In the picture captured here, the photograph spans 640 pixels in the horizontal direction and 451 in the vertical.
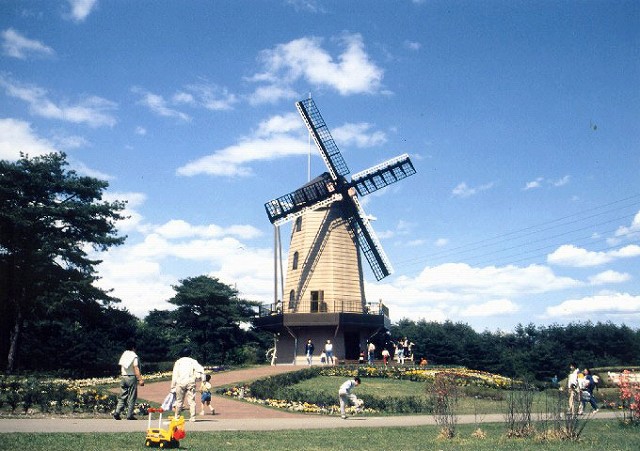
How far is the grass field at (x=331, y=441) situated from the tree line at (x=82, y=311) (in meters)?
12.1

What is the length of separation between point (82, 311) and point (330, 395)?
1768 cm

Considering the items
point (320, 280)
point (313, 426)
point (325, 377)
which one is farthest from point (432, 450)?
point (320, 280)

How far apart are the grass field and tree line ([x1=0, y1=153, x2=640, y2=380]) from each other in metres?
12.1

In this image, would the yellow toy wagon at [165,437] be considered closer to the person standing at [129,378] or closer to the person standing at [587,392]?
the person standing at [129,378]

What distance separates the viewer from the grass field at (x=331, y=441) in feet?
30.8

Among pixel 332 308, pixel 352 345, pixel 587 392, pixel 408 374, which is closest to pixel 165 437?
pixel 587 392

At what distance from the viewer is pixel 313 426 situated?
47.0 feet

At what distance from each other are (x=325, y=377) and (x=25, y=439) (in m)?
21.9

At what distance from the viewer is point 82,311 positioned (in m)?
32.2

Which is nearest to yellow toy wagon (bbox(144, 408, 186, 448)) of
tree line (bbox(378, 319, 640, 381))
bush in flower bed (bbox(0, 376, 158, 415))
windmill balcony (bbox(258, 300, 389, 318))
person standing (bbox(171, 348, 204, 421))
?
person standing (bbox(171, 348, 204, 421))

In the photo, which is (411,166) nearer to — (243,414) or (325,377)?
(325,377)

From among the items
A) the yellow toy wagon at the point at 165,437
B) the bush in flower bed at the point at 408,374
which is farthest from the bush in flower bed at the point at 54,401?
the bush in flower bed at the point at 408,374

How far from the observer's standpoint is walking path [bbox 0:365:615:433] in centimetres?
1182

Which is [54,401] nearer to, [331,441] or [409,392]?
[331,441]
